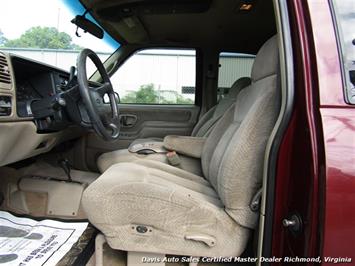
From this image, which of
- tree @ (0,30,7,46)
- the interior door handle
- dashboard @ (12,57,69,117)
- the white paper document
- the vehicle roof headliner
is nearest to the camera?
the white paper document

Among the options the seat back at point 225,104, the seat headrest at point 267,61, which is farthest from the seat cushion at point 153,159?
the seat headrest at point 267,61

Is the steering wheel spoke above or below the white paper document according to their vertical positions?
above

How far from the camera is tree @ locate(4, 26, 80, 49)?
1751mm

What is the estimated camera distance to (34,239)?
4.13 ft

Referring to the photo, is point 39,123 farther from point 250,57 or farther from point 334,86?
point 250,57

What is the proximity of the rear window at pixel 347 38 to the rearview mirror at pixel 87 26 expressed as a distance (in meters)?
1.61

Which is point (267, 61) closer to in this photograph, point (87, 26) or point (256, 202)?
point (256, 202)

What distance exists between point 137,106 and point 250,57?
0.93m

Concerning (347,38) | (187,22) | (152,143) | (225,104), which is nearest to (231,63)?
(187,22)

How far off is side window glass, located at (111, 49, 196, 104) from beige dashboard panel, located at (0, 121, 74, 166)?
101 cm

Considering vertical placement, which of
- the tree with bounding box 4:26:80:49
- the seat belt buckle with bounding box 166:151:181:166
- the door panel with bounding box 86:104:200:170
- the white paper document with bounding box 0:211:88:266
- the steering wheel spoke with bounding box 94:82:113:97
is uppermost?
the tree with bounding box 4:26:80:49

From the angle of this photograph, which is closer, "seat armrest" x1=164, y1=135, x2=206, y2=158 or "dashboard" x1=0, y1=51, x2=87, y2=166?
"dashboard" x1=0, y1=51, x2=87, y2=166

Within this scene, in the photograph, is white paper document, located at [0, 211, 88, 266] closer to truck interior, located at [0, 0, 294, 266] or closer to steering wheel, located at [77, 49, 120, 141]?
truck interior, located at [0, 0, 294, 266]

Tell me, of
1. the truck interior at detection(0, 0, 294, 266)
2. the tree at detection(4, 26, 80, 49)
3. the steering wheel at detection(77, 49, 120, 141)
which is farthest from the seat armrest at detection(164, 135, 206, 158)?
the tree at detection(4, 26, 80, 49)
